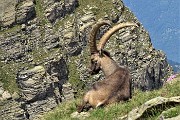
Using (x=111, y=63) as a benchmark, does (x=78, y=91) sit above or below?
below

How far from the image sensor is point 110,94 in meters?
19.6

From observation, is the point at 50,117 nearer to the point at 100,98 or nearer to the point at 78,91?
the point at 100,98

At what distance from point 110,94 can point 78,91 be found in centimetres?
17923

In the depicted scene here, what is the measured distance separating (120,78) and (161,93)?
6.05 ft

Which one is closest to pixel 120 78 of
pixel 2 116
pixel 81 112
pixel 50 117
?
pixel 81 112

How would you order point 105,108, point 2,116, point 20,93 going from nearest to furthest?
point 105,108, point 2,116, point 20,93

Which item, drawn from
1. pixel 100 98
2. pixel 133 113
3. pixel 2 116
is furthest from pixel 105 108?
pixel 2 116

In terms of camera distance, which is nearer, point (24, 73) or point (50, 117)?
point (50, 117)

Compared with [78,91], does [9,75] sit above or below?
above

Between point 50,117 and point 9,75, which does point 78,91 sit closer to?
point 9,75

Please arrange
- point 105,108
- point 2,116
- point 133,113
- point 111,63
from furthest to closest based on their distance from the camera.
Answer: point 2,116, point 111,63, point 105,108, point 133,113

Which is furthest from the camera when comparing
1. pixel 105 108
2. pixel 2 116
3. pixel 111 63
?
pixel 2 116

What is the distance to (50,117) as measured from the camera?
2220cm

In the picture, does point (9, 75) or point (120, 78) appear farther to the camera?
point (9, 75)
